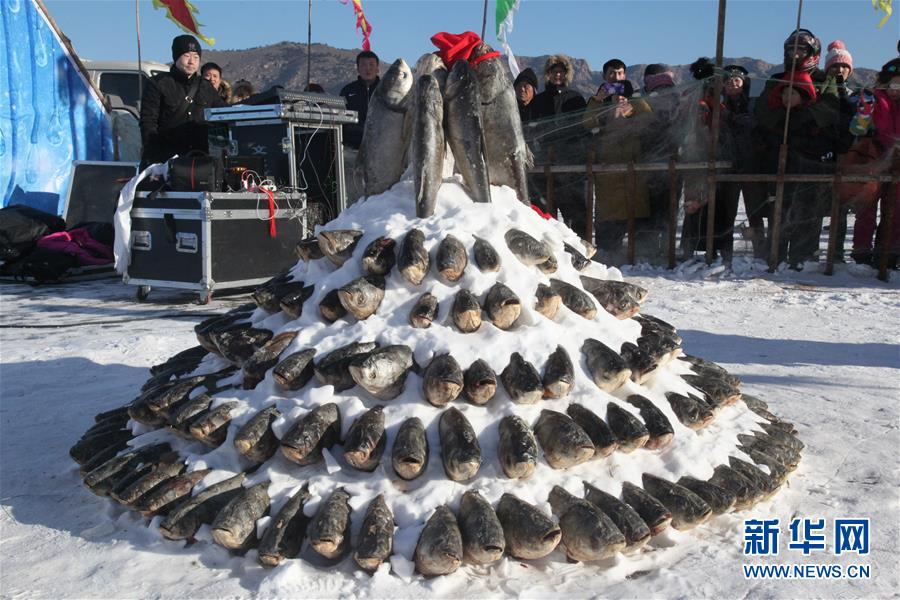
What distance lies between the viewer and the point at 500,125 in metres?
2.93

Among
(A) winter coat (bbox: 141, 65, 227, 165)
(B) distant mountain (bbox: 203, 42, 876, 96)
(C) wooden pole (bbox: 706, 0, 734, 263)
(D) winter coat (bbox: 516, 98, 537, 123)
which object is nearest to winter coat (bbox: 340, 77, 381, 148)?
(A) winter coat (bbox: 141, 65, 227, 165)

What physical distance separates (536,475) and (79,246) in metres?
7.32

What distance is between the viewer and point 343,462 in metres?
2.26

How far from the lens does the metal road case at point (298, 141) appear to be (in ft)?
23.7

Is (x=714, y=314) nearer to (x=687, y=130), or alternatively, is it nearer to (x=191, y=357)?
(x=687, y=130)

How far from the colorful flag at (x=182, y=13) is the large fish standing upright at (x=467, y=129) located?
6327mm

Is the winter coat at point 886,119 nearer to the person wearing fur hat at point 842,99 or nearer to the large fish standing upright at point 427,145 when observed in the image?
the person wearing fur hat at point 842,99

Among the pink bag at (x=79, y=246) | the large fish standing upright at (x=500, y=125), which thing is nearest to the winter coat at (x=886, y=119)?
the large fish standing upright at (x=500, y=125)

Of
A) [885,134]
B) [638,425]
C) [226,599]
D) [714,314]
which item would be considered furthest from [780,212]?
[226,599]

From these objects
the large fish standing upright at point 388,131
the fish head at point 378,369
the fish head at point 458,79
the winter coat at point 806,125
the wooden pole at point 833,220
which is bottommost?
the fish head at point 378,369

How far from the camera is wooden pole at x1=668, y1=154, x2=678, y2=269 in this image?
291 inches

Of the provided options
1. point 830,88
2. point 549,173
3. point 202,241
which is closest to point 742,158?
point 830,88

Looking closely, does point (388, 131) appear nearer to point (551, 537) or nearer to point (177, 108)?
point (551, 537)

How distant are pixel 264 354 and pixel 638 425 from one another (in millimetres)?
1268
